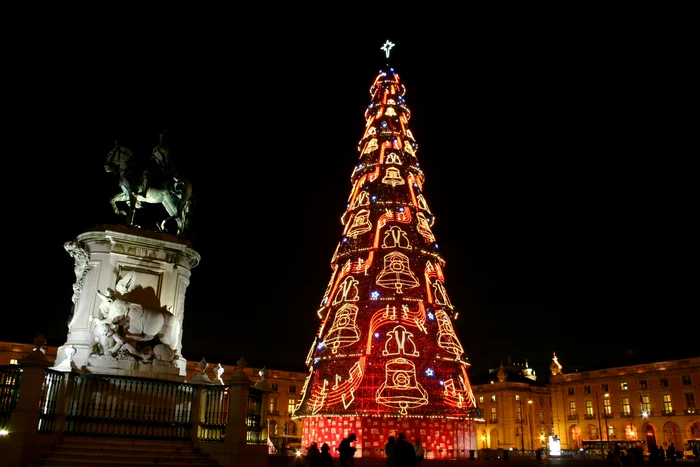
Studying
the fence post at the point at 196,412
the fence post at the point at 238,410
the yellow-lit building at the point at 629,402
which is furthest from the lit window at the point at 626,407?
the fence post at the point at 196,412

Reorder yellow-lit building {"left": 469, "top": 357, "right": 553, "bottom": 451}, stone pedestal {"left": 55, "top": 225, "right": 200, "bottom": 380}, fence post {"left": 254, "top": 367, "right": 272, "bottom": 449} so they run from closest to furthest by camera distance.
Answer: fence post {"left": 254, "top": 367, "right": 272, "bottom": 449}, stone pedestal {"left": 55, "top": 225, "right": 200, "bottom": 380}, yellow-lit building {"left": 469, "top": 357, "right": 553, "bottom": 451}

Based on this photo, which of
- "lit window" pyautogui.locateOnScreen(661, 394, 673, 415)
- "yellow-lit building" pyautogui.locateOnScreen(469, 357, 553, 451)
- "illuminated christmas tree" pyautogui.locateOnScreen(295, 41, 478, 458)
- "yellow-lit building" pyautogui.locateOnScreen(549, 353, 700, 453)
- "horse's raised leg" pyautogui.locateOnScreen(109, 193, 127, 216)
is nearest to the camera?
"horse's raised leg" pyautogui.locateOnScreen(109, 193, 127, 216)

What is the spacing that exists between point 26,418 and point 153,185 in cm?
758

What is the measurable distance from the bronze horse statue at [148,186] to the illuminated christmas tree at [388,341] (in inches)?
573

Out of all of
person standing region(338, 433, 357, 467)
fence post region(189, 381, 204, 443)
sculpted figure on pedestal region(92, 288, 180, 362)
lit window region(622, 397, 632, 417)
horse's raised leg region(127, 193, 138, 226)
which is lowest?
person standing region(338, 433, 357, 467)

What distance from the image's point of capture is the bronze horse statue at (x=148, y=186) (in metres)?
16.6

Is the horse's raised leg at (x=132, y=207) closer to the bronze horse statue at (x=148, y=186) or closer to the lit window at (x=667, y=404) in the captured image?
the bronze horse statue at (x=148, y=186)

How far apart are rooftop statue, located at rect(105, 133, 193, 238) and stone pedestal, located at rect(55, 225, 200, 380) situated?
94 centimetres

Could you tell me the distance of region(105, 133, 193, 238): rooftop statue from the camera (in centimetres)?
1661

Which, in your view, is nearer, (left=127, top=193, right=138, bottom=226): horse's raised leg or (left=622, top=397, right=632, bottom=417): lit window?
(left=127, top=193, right=138, bottom=226): horse's raised leg

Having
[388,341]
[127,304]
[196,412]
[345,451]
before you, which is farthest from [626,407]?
[127,304]

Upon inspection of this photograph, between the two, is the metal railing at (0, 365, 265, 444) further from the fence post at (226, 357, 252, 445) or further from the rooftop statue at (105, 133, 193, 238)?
the rooftop statue at (105, 133, 193, 238)

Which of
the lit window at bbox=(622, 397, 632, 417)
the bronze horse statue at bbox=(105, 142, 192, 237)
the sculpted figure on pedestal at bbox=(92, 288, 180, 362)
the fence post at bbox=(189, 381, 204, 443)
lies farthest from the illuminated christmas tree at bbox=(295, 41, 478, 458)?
the lit window at bbox=(622, 397, 632, 417)

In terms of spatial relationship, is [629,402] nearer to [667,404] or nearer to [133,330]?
[667,404]
